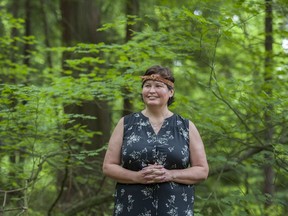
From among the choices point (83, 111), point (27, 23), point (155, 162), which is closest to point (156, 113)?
point (155, 162)

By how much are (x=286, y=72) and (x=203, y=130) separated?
125 centimetres

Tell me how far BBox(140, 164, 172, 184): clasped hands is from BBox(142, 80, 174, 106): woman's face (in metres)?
0.44

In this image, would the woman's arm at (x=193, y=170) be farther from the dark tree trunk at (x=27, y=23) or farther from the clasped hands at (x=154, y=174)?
the dark tree trunk at (x=27, y=23)

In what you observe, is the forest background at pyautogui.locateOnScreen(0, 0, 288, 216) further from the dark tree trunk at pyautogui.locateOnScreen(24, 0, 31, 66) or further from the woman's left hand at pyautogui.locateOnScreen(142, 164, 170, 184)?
the dark tree trunk at pyautogui.locateOnScreen(24, 0, 31, 66)

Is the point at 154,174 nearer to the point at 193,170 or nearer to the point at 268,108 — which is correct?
the point at 193,170

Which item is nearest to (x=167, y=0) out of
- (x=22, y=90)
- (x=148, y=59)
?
(x=148, y=59)

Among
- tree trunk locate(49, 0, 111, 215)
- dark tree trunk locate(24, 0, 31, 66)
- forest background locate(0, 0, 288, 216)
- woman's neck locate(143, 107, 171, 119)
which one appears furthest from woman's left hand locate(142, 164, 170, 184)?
dark tree trunk locate(24, 0, 31, 66)

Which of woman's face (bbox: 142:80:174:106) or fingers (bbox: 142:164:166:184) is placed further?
woman's face (bbox: 142:80:174:106)

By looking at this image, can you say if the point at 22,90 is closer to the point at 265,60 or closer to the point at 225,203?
the point at 225,203

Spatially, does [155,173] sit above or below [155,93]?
below

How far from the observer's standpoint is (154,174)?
309cm

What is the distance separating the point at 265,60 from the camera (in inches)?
261

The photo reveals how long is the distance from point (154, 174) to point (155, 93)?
549 mm

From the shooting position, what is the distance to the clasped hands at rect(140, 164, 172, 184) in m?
3.09
